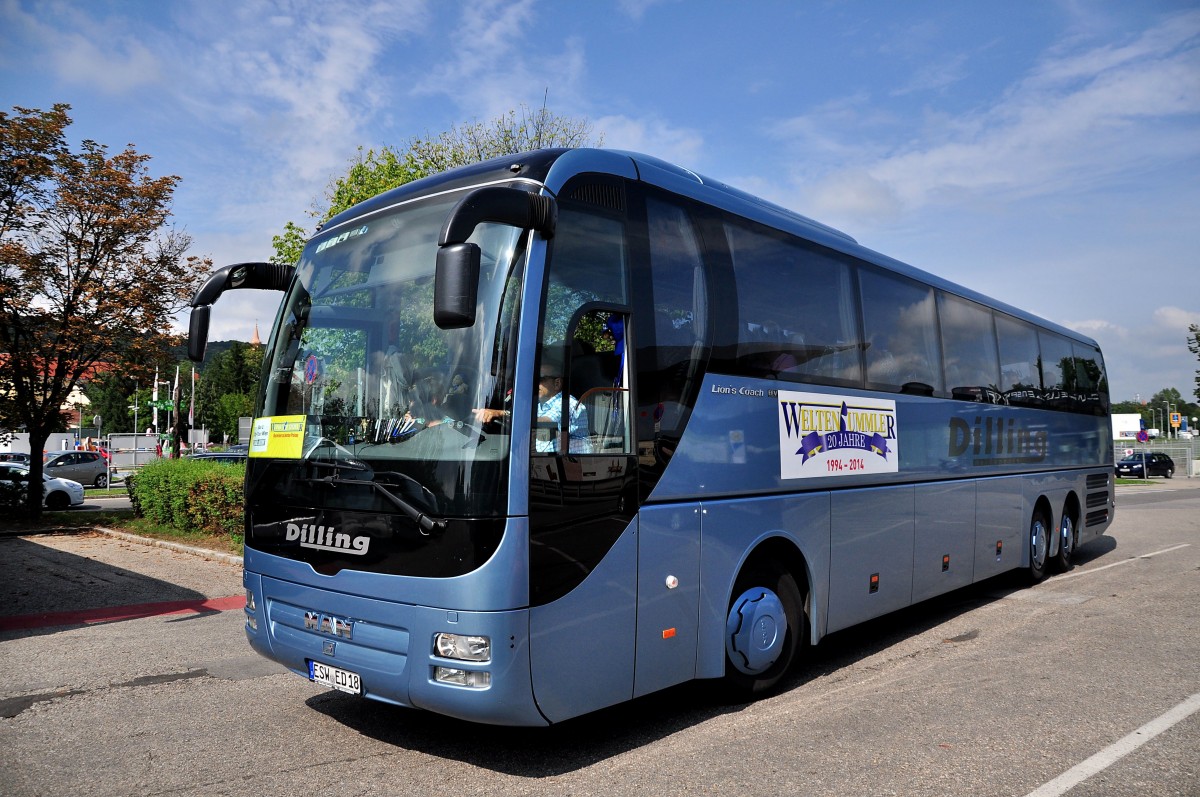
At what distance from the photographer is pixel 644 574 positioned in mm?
4992

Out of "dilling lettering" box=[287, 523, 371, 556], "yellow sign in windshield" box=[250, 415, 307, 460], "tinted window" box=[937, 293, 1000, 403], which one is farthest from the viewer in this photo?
"tinted window" box=[937, 293, 1000, 403]

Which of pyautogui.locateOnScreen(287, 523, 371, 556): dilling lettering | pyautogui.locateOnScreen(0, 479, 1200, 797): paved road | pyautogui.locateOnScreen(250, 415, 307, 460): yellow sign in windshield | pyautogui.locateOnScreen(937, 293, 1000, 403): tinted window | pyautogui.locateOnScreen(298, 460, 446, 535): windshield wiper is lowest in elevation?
pyautogui.locateOnScreen(0, 479, 1200, 797): paved road

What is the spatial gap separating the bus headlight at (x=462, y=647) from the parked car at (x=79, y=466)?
3855 cm

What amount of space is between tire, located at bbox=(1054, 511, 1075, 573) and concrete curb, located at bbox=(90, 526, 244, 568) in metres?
12.1

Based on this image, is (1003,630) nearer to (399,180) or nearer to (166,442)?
(399,180)

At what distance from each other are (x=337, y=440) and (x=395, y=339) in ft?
2.20

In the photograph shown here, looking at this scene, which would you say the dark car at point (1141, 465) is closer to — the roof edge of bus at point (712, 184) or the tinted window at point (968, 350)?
the tinted window at point (968, 350)

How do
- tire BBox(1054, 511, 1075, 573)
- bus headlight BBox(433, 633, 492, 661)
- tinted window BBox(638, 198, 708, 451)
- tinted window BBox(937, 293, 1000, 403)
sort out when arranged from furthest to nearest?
1. tire BBox(1054, 511, 1075, 573)
2. tinted window BBox(937, 293, 1000, 403)
3. tinted window BBox(638, 198, 708, 451)
4. bus headlight BBox(433, 633, 492, 661)

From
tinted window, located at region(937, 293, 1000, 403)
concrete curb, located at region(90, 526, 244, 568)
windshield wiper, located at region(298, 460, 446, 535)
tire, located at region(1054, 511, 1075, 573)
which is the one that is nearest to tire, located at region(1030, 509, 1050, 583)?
tire, located at region(1054, 511, 1075, 573)

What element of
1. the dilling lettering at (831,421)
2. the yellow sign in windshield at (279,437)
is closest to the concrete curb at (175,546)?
the yellow sign in windshield at (279,437)

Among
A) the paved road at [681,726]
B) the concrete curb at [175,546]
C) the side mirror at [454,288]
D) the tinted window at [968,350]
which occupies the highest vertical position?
the tinted window at [968,350]

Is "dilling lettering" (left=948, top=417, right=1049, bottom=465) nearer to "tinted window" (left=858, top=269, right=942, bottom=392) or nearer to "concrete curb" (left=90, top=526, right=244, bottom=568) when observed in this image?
"tinted window" (left=858, top=269, right=942, bottom=392)

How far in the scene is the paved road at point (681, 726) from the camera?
14.6ft

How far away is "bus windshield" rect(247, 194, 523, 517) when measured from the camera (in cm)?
433
